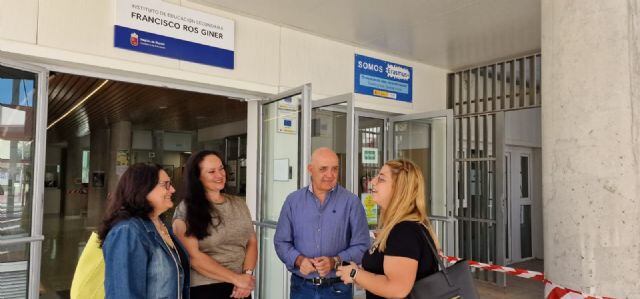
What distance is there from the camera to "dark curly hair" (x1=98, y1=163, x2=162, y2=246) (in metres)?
1.73

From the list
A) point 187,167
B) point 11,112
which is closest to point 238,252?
point 187,167

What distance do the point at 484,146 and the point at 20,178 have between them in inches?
207

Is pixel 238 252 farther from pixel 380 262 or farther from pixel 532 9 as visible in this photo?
pixel 532 9

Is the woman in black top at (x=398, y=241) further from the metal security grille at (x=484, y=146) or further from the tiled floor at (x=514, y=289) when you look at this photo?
the metal security grille at (x=484, y=146)

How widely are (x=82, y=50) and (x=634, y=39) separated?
376 centimetres

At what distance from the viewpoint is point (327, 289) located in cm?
253

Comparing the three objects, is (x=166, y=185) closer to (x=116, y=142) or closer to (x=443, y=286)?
(x=443, y=286)

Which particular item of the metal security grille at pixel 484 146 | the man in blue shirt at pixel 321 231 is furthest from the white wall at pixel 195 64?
the man in blue shirt at pixel 321 231

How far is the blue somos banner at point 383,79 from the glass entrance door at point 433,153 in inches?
14.5

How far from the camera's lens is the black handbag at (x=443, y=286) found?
171 centimetres

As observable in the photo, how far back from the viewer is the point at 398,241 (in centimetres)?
175

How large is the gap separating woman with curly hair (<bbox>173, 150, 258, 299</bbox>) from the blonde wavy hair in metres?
0.84

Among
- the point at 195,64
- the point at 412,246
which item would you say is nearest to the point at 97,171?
the point at 195,64

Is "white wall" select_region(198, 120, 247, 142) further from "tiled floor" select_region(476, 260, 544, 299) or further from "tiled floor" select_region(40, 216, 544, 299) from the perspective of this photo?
"tiled floor" select_region(476, 260, 544, 299)
